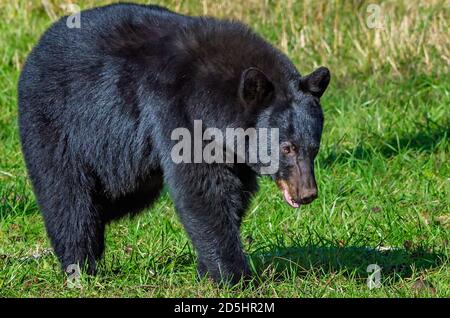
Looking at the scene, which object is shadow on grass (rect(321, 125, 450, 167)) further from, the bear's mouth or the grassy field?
the bear's mouth

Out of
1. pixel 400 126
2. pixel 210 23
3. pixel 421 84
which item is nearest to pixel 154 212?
pixel 210 23

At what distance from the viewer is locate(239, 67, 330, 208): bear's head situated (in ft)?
18.5

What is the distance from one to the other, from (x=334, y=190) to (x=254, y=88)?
2.58 m

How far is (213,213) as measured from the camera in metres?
5.78

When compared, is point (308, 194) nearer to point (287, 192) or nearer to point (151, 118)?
point (287, 192)

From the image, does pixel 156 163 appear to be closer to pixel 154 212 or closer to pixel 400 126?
pixel 154 212

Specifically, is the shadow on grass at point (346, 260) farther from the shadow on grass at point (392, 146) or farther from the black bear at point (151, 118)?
the shadow on grass at point (392, 146)

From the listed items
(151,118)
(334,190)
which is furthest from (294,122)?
(334,190)

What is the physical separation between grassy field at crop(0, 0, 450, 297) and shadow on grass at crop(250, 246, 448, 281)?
1 cm

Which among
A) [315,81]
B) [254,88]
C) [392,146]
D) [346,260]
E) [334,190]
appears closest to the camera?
[254,88]

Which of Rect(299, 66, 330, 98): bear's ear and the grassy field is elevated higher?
Rect(299, 66, 330, 98): bear's ear

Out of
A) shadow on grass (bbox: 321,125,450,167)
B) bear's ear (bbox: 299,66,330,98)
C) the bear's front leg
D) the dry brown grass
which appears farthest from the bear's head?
the dry brown grass

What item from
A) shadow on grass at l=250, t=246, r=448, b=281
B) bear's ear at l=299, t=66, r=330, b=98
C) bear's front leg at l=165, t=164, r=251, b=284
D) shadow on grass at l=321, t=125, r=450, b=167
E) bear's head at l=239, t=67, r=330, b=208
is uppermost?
bear's ear at l=299, t=66, r=330, b=98
